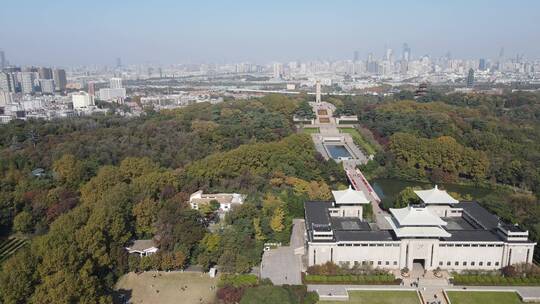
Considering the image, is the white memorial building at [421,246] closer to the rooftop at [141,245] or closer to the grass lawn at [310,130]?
the rooftop at [141,245]

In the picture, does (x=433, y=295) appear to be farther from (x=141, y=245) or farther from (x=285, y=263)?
(x=141, y=245)

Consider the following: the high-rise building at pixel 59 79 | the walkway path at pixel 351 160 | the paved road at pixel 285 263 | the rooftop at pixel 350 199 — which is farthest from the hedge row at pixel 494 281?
the high-rise building at pixel 59 79

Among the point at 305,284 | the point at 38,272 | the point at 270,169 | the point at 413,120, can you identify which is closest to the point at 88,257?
the point at 38,272

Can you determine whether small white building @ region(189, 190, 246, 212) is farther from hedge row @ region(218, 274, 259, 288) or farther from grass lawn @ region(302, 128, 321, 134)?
grass lawn @ region(302, 128, 321, 134)

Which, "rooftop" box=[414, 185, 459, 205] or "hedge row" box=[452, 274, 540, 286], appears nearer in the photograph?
"hedge row" box=[452, 274, 540, 286]

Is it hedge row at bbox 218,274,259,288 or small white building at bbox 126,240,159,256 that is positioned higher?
small white building at bbox 126,240,159,256

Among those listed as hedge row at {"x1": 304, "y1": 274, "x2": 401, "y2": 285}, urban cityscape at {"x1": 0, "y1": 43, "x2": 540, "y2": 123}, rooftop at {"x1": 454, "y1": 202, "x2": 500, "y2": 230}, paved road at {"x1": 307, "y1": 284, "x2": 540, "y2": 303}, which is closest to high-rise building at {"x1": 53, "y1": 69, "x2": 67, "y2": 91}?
urban cityscape at {"x1": 0, "y1": 43, "x2": 540, "y2": 123}
